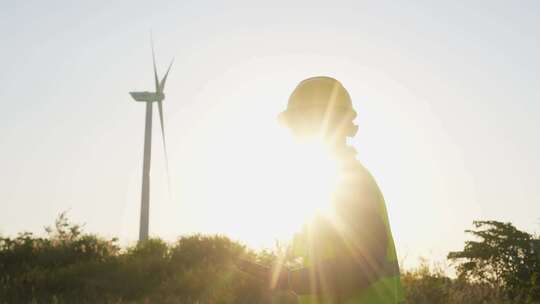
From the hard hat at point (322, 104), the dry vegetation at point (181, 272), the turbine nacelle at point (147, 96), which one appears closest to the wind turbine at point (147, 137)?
the turbine nacelle at point (147, 96)

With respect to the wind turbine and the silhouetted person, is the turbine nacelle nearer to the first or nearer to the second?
the wind turbine

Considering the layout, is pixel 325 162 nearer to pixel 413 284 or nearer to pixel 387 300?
pixel 387 300

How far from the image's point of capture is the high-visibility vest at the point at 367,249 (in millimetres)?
3449

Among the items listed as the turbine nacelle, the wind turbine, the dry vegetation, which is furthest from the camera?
the turbine nacelle

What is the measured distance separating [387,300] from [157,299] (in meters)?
10.9

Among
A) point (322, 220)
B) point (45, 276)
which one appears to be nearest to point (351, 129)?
point (322, 220)

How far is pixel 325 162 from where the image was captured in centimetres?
382

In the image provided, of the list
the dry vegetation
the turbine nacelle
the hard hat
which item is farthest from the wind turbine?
the hard hat

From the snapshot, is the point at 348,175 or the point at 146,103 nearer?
the point at 348,175

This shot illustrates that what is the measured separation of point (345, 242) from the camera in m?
3.42

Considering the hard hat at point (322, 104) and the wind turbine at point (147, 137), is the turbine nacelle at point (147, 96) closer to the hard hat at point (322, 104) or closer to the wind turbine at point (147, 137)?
the wind turbine at point (147, 137)

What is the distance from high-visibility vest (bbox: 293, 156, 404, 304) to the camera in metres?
3.45

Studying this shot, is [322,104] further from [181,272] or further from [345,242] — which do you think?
[181,272]

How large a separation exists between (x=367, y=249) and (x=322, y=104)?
1.16m
